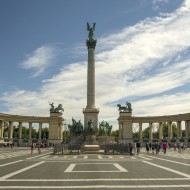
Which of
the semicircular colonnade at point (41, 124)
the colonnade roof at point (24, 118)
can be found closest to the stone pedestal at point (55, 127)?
the semicircular colonnade at point (41, 124)

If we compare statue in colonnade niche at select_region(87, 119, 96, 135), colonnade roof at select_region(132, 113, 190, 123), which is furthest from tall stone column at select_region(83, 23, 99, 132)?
colonnade roof at select_region(132, 113, 190, 123)

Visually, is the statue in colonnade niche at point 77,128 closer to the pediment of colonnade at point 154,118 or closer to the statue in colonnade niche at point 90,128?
the statue in colonnade niche at point 90,128

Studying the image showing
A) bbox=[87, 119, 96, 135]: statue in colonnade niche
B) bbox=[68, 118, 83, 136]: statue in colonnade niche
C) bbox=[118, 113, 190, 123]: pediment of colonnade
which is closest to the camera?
bbox=[87, 119, 96, 135]: statue in colonnade niche

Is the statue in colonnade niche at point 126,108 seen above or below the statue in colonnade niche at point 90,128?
above

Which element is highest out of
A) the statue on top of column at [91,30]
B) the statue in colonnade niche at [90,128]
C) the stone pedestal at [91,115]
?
the statue on top of column at [91,30]

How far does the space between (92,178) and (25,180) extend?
3.69 metres

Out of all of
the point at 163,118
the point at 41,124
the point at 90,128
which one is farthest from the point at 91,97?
the point at 41,124

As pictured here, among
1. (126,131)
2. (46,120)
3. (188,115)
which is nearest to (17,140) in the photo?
(46,120)

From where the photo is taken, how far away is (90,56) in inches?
3268

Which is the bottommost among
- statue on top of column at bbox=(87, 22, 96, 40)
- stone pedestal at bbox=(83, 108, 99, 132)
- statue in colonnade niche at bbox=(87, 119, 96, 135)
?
statue in colonnade niche at bbox=(87, 119, 96, 135)

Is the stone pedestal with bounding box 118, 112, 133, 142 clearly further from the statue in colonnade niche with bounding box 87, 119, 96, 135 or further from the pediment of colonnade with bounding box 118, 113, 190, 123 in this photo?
the statue in colonnade niche with bounding box 87, 119, 96, 135

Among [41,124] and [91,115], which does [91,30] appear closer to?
[91,115]

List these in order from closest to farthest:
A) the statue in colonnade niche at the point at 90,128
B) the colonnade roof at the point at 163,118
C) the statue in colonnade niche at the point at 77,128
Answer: the statue in colonnade niche at the point at 90,128 → the statue in colonnade niche at the point at 77,128 → the colonnade roof at the point at 163,118

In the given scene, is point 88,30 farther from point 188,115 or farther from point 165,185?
point 165,185
